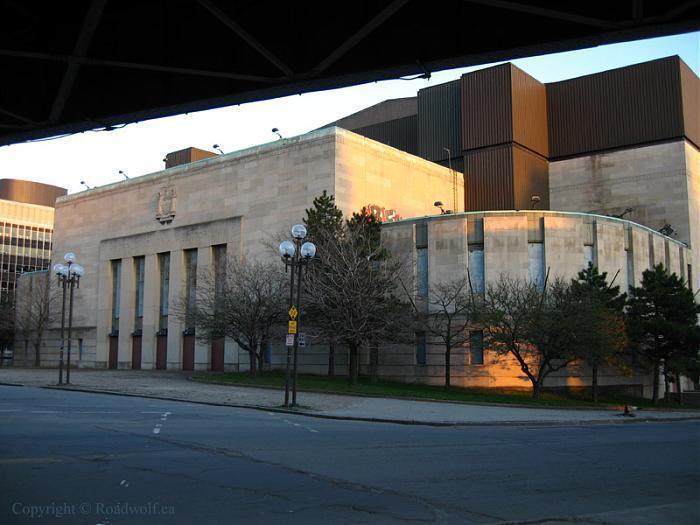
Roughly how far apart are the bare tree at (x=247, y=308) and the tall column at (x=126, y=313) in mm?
17500

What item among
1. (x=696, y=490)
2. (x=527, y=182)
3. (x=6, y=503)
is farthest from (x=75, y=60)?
(x=527, y=182)

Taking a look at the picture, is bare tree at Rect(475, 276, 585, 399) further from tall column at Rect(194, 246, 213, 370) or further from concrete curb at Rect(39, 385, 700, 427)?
tall column at Rect(194, 246, 213, 370)

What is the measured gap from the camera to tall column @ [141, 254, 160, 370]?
5800 centimetres

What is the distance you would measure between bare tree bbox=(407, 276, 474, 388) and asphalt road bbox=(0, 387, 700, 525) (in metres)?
20.7

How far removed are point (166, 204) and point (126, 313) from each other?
1015 centimetres

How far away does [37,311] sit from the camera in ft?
219

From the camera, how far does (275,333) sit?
42.2 meters

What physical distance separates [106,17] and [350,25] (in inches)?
140

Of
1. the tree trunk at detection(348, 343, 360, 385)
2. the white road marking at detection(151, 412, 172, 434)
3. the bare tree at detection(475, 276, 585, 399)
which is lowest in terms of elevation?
the white road marking at detection(151, 412, 172, 434)

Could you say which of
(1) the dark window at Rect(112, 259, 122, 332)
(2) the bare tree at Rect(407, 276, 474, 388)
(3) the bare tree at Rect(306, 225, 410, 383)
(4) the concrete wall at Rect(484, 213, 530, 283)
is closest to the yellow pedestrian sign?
(3) the bare tree at Rect(306, 225, 410, 383)

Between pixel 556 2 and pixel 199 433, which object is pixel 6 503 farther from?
pixel 556 2

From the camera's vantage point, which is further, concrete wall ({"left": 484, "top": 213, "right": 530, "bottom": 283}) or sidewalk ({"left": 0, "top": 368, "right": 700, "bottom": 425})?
concrete wall ({"left": 484, "top": 213, "right": 530, "bottom": 283})

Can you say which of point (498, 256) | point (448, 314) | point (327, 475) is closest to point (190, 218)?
point (498, 256)

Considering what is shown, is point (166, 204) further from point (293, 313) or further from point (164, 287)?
point (293, 313)
